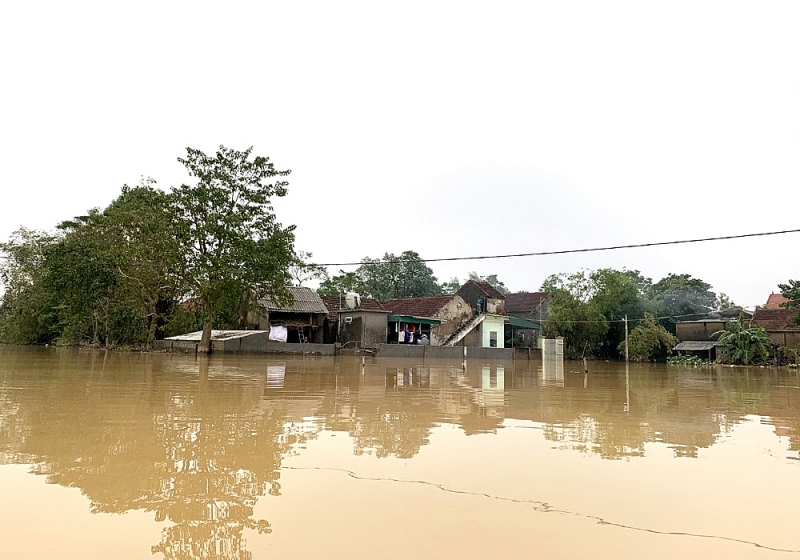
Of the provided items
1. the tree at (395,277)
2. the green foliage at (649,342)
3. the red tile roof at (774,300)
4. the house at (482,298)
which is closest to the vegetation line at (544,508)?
the house at (482,298)

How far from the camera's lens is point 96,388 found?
34.0 ft

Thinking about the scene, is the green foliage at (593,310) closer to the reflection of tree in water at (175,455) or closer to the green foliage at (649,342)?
the green foliage at (649,342)

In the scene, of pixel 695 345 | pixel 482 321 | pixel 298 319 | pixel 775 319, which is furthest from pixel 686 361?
pixel 298 319

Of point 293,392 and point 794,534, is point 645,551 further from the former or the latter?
point 293,392

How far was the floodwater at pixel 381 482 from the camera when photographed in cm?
318

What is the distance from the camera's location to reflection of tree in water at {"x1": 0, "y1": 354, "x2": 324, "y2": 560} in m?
3.44

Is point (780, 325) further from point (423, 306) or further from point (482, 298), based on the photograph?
point (423, 306)

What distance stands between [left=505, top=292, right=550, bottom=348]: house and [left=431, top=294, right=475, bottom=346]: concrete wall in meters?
4.51

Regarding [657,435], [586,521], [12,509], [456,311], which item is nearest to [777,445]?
[657,435]

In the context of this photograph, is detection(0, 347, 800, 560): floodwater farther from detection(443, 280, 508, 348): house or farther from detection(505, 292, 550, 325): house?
detection(505, 292, 550, 325): house

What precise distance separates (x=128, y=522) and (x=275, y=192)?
2595 centimetres

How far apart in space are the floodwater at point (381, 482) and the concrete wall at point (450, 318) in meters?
31.5

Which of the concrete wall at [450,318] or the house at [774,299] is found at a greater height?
the house at [774,299]

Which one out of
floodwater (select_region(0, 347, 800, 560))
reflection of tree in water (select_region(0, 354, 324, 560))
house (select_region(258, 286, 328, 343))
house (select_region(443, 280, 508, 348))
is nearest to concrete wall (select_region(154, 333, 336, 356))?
house (select_region(258, 286, 328, 343))
